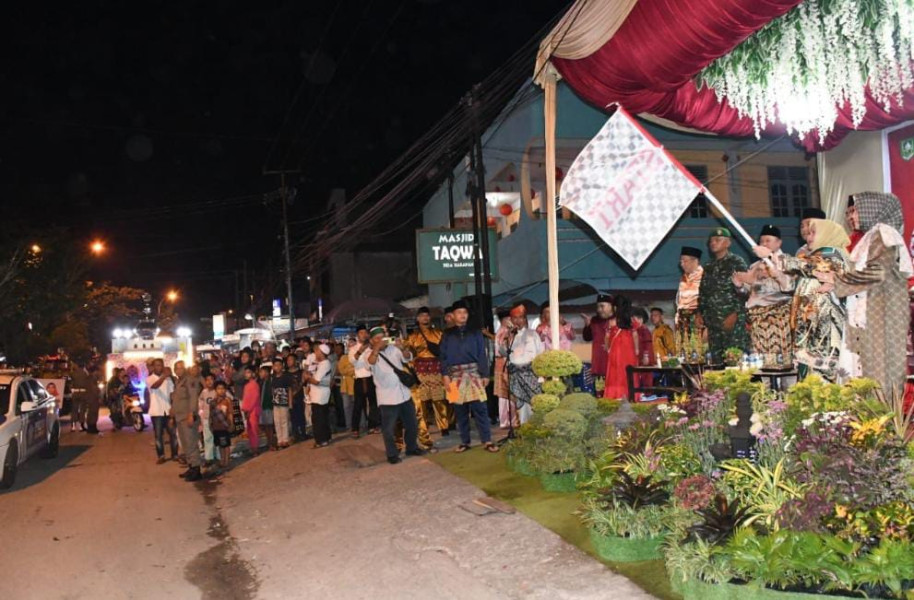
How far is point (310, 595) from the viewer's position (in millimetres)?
6168

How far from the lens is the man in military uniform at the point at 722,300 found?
755cm

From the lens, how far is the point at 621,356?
31.2 feet

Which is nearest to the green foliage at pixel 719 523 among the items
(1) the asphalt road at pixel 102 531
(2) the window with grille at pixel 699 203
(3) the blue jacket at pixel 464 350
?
(1) the asphalt road at pixel 102 531

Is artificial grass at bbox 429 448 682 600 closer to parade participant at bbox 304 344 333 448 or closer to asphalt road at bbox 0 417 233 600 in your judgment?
asphalt road at bbox 0 417 233 600

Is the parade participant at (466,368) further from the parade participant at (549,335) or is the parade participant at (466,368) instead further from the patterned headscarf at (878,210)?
the patterned headscarf at (878,210)

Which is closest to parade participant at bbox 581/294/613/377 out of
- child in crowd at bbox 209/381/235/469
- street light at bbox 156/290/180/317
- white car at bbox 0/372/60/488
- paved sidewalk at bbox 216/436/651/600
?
paved sidewalk at bbox 216/436/651/600

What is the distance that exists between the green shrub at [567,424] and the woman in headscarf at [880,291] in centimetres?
260

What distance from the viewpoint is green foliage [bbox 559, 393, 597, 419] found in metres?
8.23

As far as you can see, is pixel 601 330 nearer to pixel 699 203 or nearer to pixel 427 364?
pixel 427 364

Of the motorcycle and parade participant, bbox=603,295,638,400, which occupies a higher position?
parade participant, bbox=603,295,638,400

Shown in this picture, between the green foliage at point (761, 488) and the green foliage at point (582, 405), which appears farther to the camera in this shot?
the green foliage at point (582, 405)

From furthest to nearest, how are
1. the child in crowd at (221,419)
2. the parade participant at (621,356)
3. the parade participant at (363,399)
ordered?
the parade participant at (363,399) < the child in crowd at (221,419) < the parade participant at (621,356)

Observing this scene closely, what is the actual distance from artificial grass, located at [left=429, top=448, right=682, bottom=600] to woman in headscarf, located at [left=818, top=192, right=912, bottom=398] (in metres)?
2.58

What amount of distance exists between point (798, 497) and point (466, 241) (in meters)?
14.9
